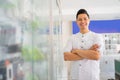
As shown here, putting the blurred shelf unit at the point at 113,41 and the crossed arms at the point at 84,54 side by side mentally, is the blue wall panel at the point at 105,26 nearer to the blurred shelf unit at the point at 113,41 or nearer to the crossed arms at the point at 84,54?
the blurred shelf unit at the point at 113,41

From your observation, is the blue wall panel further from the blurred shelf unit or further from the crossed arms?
the crossed arms

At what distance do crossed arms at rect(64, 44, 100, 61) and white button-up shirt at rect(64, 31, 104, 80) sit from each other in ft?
0.20

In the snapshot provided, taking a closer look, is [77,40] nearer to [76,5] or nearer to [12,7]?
[12,7]

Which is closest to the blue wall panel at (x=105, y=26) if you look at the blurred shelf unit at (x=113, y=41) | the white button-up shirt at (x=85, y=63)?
the blurred shelf unit at (x=113, y=41)

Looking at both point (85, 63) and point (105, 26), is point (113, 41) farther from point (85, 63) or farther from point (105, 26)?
point (85, 63)

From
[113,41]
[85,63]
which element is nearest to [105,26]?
[113,41]

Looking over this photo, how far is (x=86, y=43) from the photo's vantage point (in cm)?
186

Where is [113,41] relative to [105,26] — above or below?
below

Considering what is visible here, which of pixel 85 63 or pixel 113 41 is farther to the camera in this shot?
pixel 113 41

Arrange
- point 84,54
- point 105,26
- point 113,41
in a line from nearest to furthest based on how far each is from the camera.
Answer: point 84,54
point 113,41
point 105,26

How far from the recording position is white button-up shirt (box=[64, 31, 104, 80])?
6.01ft

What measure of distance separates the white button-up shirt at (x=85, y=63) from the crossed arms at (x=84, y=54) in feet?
0.20

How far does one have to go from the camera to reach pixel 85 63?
1.84 metres

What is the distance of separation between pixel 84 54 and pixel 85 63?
0.12m
